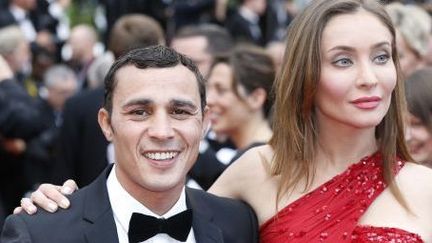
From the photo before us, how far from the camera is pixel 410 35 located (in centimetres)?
709

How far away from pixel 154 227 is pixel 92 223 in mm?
229

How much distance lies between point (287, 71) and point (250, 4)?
35.2ft

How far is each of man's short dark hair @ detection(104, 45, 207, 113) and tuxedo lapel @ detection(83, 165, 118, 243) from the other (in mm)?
300

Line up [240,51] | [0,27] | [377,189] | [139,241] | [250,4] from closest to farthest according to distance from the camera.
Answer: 1. [139,241]
2. [377,189]
3. [240,51]
4. [0,27]
5. [250,4]

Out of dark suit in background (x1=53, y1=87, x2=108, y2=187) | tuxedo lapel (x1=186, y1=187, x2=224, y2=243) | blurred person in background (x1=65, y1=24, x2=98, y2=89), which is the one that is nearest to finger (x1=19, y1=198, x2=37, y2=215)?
tuxedo lapel (x1=186, y1=187, x2=224, y2=243)

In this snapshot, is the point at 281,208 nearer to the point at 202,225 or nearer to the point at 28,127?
the point at 202,225

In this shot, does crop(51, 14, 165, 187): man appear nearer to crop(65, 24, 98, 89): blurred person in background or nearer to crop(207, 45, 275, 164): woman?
crop(207, 45, 275, 164): woman

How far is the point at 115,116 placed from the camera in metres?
3.60

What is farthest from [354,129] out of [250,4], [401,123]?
[250,4]

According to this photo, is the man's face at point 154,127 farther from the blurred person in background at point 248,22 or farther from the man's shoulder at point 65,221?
the blurred person in background at point 248,22

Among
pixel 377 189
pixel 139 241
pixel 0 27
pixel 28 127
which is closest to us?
pixel 139 241

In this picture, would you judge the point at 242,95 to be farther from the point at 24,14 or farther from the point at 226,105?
the point at 24,14

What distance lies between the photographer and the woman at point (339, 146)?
12.9ft

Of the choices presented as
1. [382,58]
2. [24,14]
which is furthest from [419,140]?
[24,14]
